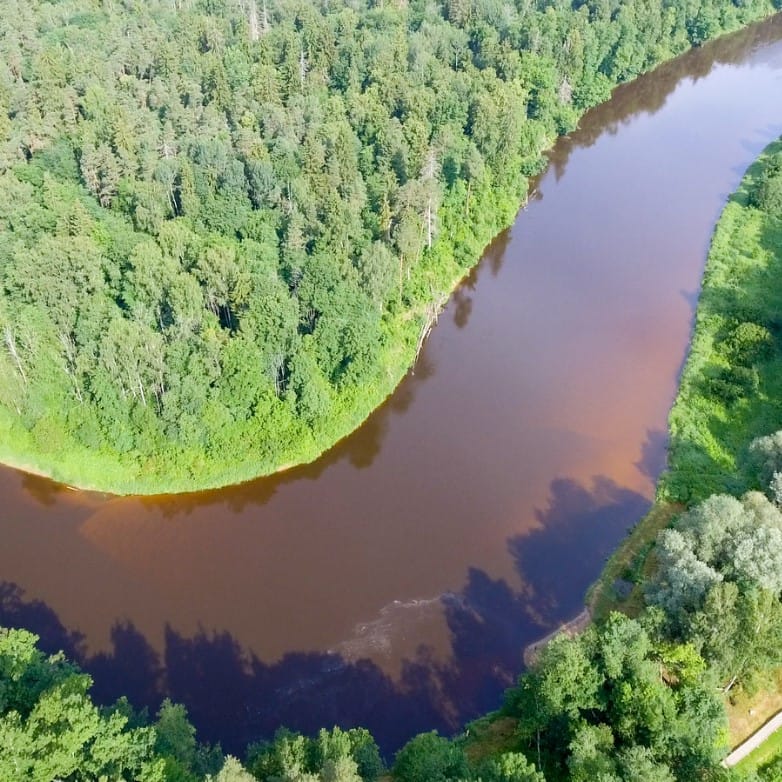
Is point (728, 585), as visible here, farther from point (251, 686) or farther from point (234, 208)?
point (234, 208)

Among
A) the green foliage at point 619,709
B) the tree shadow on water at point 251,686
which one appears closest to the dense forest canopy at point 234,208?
the tree shadow on water at point 251,686

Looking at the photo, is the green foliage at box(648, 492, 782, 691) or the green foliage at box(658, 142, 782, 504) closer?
the green foliage at box(648, 492, 782, 691)

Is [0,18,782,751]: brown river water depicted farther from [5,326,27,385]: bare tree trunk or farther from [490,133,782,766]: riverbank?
[5,326,27,385]: bare tree trunk

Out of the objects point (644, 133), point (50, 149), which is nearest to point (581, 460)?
point (50, 149)

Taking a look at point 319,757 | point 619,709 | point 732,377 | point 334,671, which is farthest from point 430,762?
point 732,377

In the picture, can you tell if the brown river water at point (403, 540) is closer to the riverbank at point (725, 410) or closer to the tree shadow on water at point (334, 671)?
the tree shadow on water at point (334, 671)

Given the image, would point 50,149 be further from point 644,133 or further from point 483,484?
point 644,133

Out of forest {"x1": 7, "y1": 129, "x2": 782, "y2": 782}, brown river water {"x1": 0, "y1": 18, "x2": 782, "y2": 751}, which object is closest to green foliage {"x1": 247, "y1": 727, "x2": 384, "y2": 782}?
forest {"x1": 7, "y1": 129, "x2": 782, "y2": 782}
